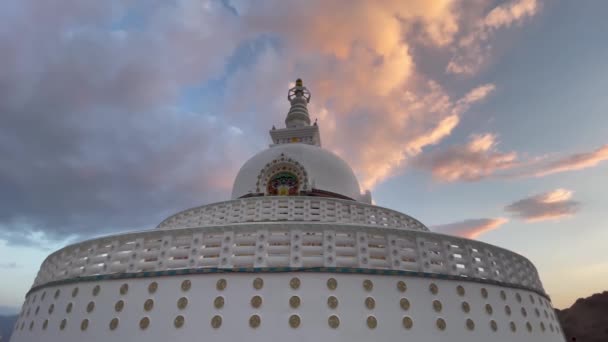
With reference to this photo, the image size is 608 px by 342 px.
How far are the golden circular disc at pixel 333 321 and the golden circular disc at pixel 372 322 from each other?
0.85 metres

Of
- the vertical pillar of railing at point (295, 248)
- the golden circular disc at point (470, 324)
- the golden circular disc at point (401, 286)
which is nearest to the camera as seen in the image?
the golden circular disc at point (470, 324)

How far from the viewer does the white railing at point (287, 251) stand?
10156mm

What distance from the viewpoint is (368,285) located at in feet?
31.7

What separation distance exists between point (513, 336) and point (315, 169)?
47.9 feet

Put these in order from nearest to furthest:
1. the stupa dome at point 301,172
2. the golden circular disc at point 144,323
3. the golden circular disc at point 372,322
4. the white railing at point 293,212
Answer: the golden circular disc at point 372,322 < the golden circular disc at point 144,323 < the white railing at point 293,212 < the stupa dome at point 301,172

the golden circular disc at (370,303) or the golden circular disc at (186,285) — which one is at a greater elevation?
the golden circular disc at (186,285)

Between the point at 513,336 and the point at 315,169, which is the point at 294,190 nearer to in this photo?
the point at 315,169

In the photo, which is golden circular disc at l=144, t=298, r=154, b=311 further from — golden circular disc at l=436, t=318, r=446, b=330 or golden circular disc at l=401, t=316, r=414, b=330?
golden circular disc at l=436, t=318, r=446, b=330

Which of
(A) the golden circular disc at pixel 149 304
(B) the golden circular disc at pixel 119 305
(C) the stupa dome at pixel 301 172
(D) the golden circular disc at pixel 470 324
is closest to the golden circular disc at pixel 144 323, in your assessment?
(A) the golden circular disc at pixel 149 304

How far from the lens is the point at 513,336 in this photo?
1026 cm

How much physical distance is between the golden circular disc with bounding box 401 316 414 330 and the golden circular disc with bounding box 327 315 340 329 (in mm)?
1859

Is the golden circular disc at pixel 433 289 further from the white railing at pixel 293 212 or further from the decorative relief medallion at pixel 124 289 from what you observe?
the decorative relief medallion at pixel 124 289

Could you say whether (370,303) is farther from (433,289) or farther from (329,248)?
(433,289)

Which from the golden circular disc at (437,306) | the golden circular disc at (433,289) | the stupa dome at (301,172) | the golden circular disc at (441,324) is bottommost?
the golden circular disc at (441,324)
